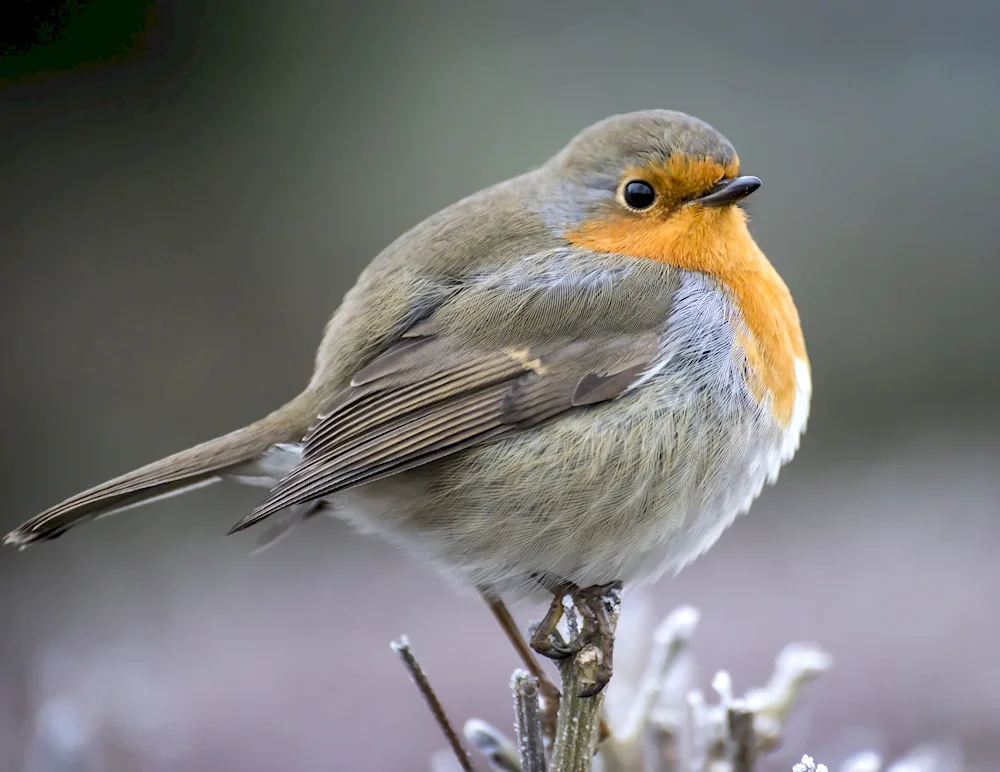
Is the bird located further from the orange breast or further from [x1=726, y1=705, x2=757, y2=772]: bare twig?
[x1=726, y1=705, x2=757, y2=772]: bare twig

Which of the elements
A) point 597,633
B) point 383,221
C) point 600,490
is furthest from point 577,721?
point 383,221

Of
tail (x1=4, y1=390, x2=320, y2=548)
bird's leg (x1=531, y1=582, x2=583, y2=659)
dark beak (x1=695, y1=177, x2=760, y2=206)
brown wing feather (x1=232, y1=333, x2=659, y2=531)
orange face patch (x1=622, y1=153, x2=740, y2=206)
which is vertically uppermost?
orange face patch (x1=622, y1=153, x2=740, y2=206)

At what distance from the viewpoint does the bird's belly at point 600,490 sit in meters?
1.74

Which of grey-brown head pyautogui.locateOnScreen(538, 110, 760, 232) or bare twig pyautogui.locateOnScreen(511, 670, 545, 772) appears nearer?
bare twig pyautogui.locateOnScreen(511, 670, 545, 772)

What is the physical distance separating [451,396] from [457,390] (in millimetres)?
15

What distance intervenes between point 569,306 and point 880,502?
11.6ft

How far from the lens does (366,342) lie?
191 cm

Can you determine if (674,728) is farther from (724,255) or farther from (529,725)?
(724,255)

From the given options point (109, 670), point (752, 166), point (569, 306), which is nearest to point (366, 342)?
point (569, 306)

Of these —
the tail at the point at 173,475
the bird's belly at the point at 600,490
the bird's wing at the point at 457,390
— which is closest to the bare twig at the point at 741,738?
the bird's belly at the point at 600,490

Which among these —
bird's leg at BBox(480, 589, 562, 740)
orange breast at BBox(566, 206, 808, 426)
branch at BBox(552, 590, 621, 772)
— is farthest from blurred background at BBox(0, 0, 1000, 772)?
branch at BBox(552, 590, 621, 772)

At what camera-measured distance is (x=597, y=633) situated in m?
1.50

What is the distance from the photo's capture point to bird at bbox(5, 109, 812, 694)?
1.75 m

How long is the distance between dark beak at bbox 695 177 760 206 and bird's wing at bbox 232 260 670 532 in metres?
0.18
